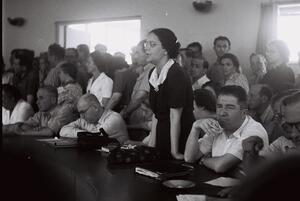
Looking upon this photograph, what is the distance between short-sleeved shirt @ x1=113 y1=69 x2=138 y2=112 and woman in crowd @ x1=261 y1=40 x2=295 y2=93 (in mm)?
1365

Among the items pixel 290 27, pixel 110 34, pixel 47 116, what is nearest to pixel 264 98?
pixel 47 116

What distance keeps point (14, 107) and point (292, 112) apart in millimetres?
3211

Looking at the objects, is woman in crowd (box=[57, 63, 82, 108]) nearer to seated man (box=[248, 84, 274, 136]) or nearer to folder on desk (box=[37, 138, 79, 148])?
folder on desk (box=[37, 138, 79, 148])

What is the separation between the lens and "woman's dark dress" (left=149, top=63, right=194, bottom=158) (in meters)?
2.63

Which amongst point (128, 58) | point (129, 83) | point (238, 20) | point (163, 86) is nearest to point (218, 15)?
point (238, 20)

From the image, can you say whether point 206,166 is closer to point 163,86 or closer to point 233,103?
point 233,103

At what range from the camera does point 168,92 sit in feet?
8.75

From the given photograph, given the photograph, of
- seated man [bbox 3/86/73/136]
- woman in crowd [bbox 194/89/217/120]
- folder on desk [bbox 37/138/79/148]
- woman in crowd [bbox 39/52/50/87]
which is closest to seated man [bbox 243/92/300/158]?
woman in crowd [bbox 194/89/217/120]

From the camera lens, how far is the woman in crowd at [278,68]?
12.7ft

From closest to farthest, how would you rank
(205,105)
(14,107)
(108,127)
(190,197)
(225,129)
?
(190,197)
(225,129)
(205,105)
(108,127)
(14,107)

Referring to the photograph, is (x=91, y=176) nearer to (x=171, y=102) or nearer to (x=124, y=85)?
(x=171, y=102)

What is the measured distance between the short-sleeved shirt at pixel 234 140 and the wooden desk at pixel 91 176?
0.24 meters

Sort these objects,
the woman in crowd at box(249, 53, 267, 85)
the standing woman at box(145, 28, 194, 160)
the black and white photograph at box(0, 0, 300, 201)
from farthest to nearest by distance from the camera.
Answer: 1. the woman in crowd at box(249, 53, 267, 85)
2. the standing woman at box(145, 28, 194, 160)
3. the black and white photograph at box(0, 0, 300, 201)

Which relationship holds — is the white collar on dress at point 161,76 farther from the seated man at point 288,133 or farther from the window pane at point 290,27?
the window pane at point 290,27
